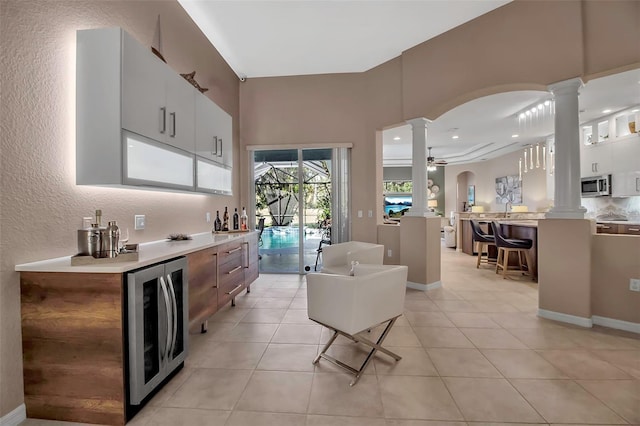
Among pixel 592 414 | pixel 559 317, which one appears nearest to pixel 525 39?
pixel 559 317

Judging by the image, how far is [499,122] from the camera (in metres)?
6.57

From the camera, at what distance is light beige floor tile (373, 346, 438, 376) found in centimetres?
217

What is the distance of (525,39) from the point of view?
3.32m

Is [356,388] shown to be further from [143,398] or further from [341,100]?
[341,100]

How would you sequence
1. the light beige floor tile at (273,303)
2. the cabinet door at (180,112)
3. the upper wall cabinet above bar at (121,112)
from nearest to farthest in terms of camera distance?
the upper wall cabinet above bar at (121,112), the cabinet door at (180,112), the light beige floor tile at (273,303)

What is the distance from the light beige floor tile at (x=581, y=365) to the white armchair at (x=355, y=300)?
4.12ft

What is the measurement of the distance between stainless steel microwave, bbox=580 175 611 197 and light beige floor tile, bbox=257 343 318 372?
21.0 ft

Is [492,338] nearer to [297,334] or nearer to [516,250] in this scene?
[297,334]

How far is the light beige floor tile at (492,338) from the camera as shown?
8.45 ft

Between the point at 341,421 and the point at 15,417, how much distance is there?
→ 1.80 meters

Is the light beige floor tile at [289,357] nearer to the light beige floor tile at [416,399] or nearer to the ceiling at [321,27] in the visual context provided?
the light beige floor tile at [416,399]

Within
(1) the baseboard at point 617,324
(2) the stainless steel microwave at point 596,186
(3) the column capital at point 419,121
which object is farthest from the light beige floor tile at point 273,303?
(2) the stainless steel microwave at point 596,186

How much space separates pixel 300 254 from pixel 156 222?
9.37 feet

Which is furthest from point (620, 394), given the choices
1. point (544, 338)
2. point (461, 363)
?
point (461, 363)
